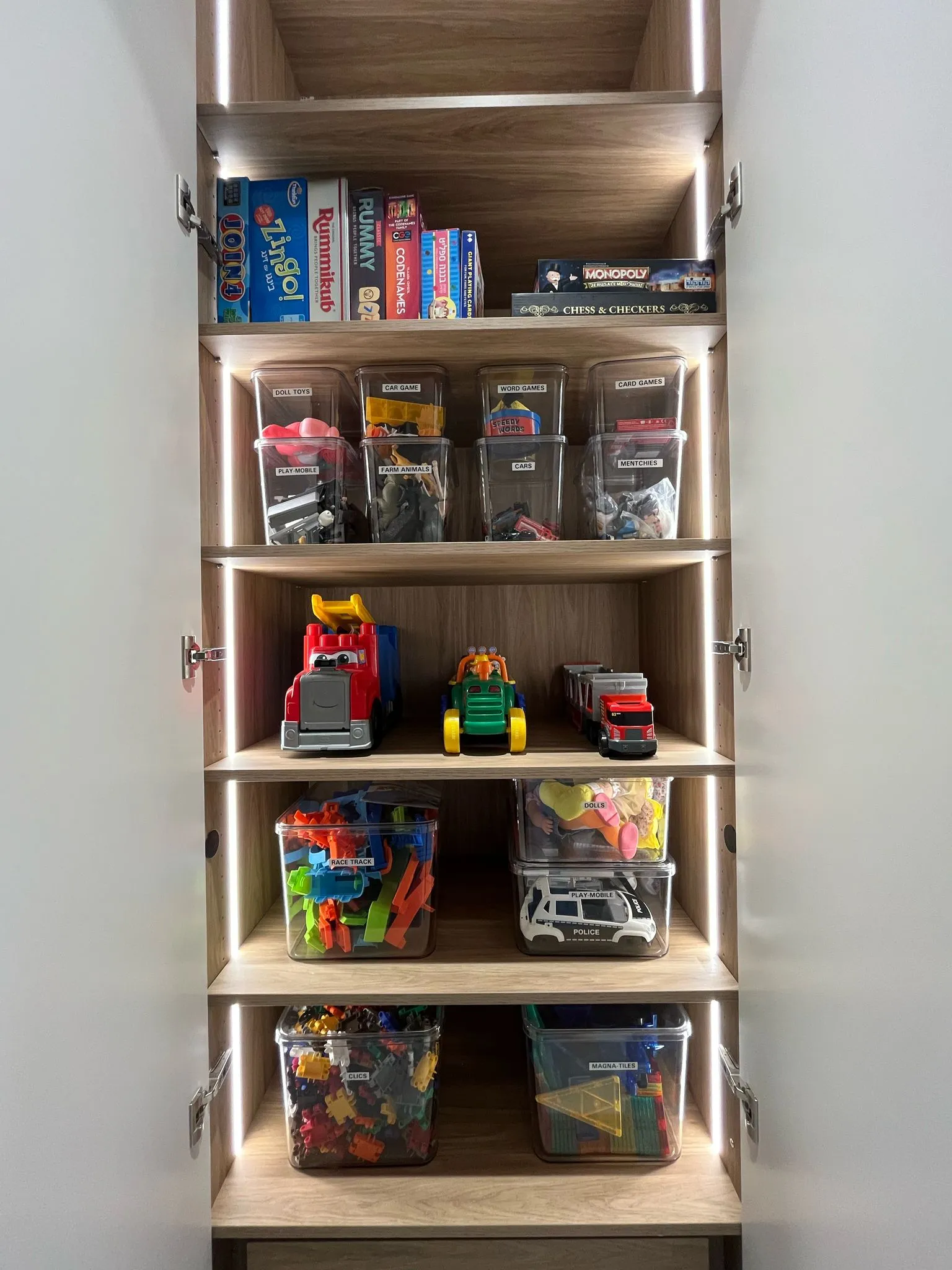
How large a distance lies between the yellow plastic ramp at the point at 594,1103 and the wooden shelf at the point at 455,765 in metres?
0.52

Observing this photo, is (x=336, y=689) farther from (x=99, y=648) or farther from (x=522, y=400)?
(x=522, y=400)

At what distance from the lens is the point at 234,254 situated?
1237mm

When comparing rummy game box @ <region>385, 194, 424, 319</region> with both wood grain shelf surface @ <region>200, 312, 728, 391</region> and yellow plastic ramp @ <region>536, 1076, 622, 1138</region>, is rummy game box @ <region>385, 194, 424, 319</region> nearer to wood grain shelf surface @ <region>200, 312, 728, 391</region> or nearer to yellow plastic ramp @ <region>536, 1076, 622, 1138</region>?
wood grain shelf surface @ <region>200, 312, 728, 391</region>

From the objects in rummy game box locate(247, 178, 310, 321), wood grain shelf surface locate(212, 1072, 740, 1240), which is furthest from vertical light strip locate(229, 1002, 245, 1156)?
rummy game box locate(247, 178, 310, 321)

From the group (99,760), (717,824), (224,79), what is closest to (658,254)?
(224,79)

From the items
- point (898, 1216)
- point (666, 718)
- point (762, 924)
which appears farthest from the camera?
point (666, 718)

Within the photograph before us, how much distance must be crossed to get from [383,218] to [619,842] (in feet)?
3.67

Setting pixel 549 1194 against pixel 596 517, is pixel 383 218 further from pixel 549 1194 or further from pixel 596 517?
pixel 549 1194

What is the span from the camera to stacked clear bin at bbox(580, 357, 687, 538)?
1.25m

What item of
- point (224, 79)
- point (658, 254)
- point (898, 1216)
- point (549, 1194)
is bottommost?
point (549, 1194)

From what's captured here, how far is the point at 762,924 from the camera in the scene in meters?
1.06

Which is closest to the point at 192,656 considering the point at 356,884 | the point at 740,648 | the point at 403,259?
the point at 356,884

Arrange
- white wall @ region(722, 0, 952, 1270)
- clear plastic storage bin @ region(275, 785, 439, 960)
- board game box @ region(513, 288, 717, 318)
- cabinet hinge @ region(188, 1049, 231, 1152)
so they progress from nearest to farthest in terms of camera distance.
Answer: white wall @ region(722, 0, 952, 1270) < cabinet hinge @ region(188, 1049, 231, 1152) < board game box @ region(513, 288, 717, 318) < clear plastic storage bin @ region(275, 785, 439, 960)

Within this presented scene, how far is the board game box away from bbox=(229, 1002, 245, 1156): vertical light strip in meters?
1.25
